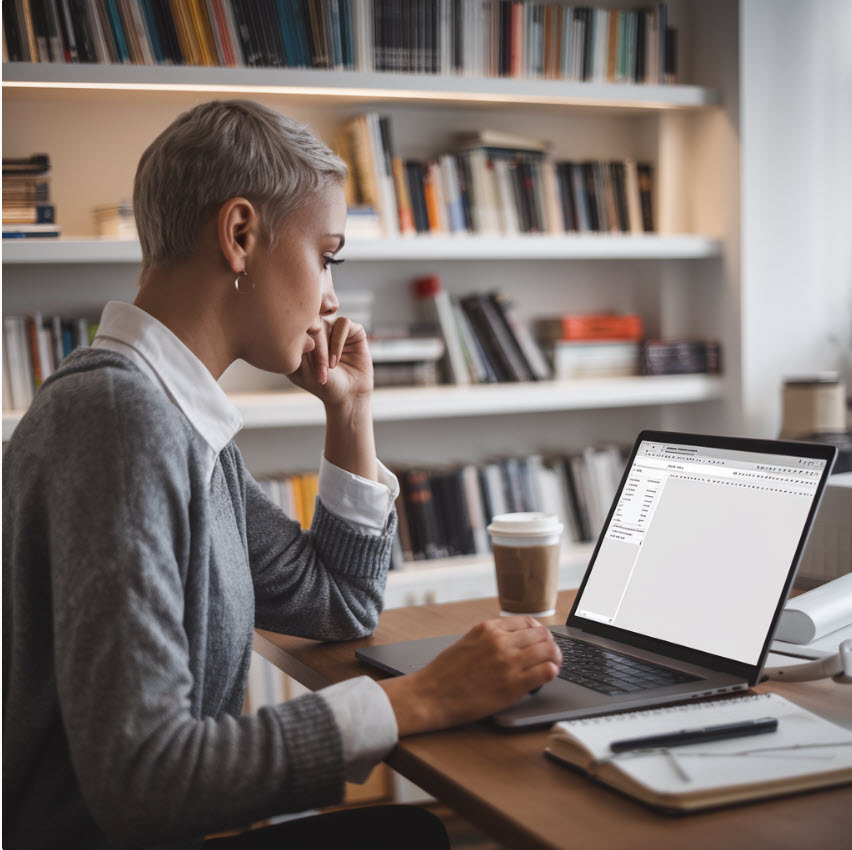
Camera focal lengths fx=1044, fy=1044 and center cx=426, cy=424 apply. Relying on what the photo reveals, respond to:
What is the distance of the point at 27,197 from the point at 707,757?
216 centimetres

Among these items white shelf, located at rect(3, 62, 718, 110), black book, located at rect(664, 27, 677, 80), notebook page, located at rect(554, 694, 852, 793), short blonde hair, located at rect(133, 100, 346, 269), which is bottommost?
notebook page, located at rect(554, 694, 852, 793)

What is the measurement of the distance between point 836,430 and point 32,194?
2095mm

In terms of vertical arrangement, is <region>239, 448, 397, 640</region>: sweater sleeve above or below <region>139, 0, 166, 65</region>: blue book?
below

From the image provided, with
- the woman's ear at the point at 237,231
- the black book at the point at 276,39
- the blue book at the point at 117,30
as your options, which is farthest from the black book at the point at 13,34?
the woman's ear at the point at 237,231

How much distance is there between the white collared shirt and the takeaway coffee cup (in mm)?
433

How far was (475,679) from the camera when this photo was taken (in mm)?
970

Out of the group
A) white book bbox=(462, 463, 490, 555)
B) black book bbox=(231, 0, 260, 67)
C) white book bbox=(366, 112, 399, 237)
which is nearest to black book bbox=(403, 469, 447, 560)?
white book bbox=(462, 463, 490, 555)

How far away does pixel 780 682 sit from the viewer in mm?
1097

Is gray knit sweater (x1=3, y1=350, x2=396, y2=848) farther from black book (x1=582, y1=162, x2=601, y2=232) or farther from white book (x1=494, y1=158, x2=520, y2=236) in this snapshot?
black book (x1=582, y1=162, x2=601, y2=232)

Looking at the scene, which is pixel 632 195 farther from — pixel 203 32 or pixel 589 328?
pixel 203 32

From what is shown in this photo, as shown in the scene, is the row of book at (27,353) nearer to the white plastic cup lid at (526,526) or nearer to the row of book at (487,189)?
the row of book at (487,189)

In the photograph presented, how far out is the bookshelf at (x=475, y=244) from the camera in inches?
101

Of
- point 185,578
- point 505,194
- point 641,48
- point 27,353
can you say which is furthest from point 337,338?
point 641,48

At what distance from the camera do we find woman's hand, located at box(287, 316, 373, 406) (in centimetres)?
141
